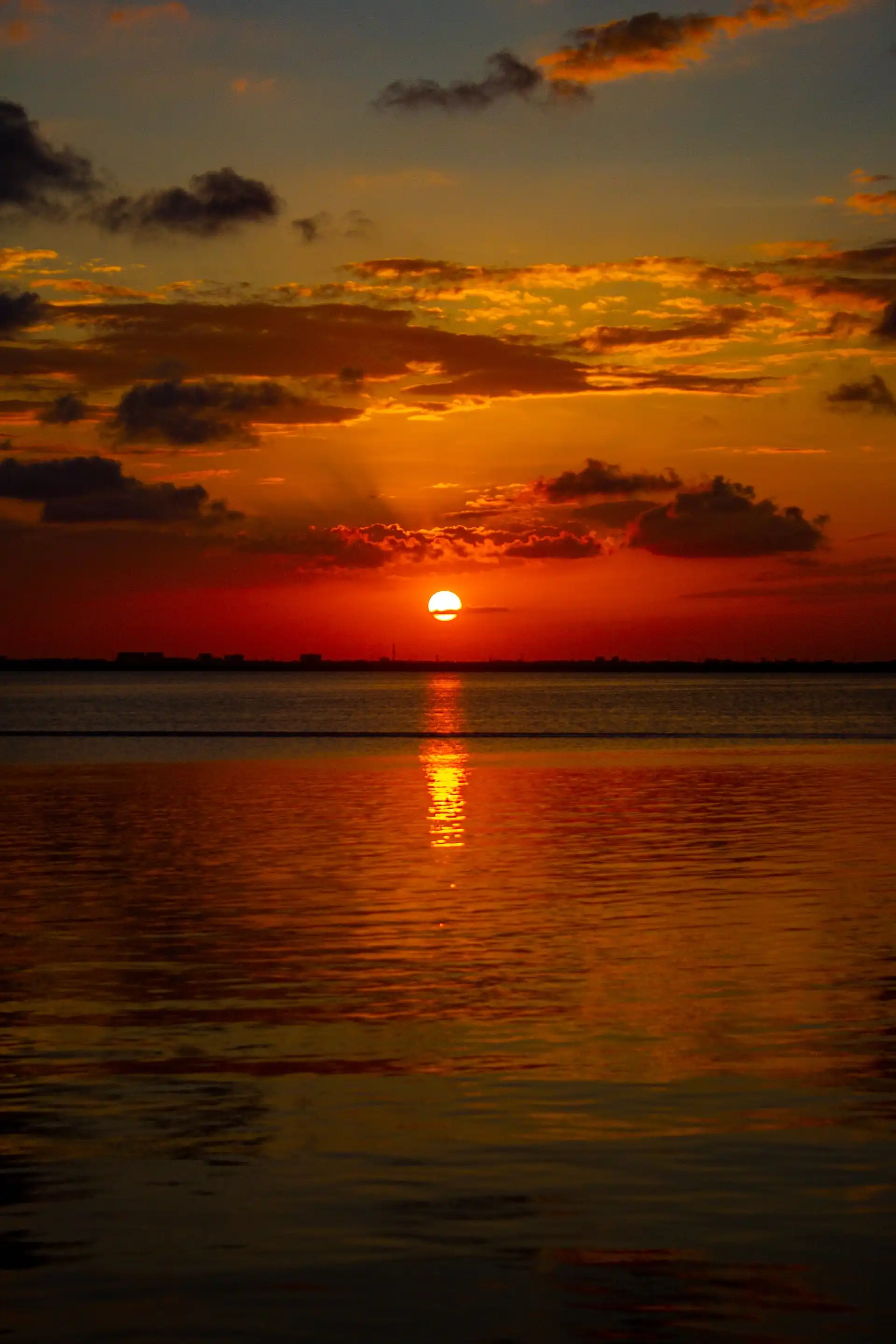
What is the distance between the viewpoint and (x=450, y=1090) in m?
13.0

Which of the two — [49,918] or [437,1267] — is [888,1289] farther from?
[49,918]

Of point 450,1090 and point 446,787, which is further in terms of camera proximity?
point 446,787

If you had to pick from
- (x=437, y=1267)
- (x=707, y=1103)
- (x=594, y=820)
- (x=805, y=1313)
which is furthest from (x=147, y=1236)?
(x=594, y=820)

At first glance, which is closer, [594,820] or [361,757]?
[594,820]

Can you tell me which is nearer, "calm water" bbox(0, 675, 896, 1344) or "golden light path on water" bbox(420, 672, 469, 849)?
"calm water" bbox(0, 675, 896, 1344)

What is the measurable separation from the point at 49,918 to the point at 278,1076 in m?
10.2

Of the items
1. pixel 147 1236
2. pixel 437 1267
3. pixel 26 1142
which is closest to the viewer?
pixel 437 1267

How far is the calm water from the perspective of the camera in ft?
28.2

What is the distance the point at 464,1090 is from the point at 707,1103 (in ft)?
6.27

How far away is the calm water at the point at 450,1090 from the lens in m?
8.59

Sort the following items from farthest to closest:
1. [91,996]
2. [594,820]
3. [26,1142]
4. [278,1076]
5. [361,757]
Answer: [361,757] < [594,820] < [91,996] < [278,1076] < [26,1142]

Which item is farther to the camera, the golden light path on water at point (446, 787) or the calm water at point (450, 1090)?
the golden light path on water at point (446, 787)

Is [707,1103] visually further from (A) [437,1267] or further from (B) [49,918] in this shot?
(B) [49,918]

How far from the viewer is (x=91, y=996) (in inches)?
674
